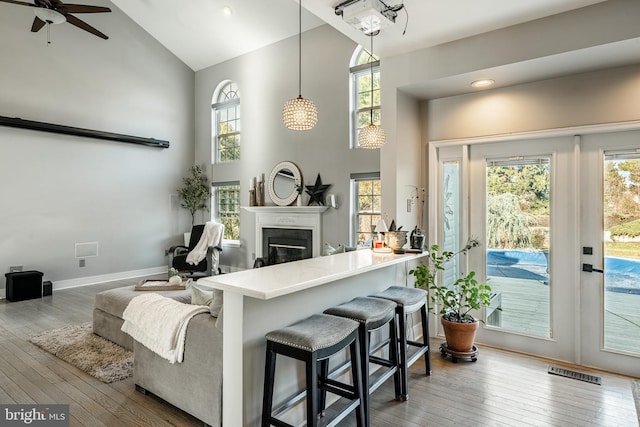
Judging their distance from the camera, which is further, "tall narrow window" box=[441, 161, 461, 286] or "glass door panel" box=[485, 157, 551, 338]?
"tall narrow window" box=[441, 161, 461, 286]

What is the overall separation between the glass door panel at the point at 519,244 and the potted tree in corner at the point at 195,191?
5.86 meters

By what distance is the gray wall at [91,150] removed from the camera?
5.73m

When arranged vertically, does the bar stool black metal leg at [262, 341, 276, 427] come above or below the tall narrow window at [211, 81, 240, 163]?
below

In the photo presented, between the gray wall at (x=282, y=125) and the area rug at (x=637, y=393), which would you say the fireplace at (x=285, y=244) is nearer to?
the gray wall at (x=282, y=125)

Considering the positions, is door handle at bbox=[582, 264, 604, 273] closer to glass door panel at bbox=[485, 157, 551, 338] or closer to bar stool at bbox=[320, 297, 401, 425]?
glass door panel at bbox=[485, 157, 551, 338]

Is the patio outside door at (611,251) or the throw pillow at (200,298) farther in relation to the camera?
the patio outside door at (611,251)

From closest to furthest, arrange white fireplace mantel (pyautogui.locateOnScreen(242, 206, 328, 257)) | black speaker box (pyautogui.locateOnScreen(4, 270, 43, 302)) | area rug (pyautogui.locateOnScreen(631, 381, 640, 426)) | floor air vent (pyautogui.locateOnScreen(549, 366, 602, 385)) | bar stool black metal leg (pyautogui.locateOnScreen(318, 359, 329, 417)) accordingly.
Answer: bar stool black metal leg (pyautogui.locateOnScreen(318, 359, 329, 417)) < area rug (pyautogui.locateOnScreen(631, 381, 640, 426)) < floor air vent (pyautogui.locateOnScreen(549, 366, 602, 385)) < black speaker box (pyautogui.locateOnScreen(4, 270, 43, 302)) < white fireplace mantel (pyautogui.locateOnScreen(242, 206, 328, 257))

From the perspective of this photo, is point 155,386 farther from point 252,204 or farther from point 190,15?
point 190,15

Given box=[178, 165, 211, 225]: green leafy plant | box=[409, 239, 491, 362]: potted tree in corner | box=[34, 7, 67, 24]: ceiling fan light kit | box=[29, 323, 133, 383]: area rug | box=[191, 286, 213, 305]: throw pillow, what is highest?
box=[34, 7, 67, 24]: ceiling fan light kit

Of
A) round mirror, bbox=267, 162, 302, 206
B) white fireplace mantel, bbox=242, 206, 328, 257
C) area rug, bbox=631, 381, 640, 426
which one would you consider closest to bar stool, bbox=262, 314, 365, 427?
area rug, bbox=631, 381, 640, 426

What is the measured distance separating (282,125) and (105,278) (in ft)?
14.1

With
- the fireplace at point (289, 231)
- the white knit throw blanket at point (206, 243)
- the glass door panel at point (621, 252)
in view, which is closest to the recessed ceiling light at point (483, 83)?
the glass door panel at point (621, 252)

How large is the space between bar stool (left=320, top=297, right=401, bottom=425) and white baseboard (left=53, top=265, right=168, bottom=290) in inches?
231

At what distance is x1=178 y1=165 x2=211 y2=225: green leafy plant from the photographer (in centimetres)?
775
